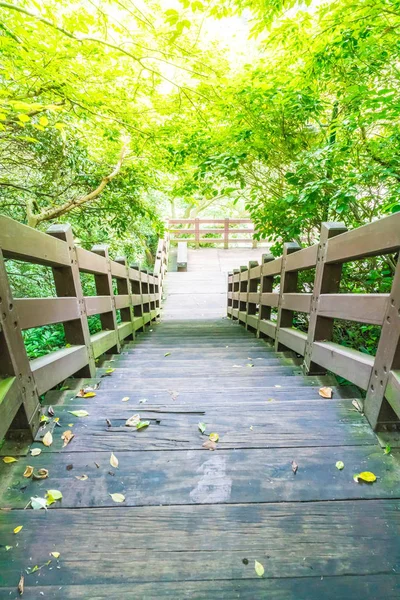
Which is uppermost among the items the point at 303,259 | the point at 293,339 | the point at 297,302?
the point at 303,259

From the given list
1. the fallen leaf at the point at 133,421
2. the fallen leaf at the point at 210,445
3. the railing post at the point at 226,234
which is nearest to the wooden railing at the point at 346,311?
the fallen leaf at the point at 210,445

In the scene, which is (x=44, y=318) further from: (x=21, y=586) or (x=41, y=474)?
(x=21, y=586)

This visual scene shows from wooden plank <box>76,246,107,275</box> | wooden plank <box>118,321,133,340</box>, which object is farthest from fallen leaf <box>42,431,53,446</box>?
wooden plank <box>118,321,133,340</box>

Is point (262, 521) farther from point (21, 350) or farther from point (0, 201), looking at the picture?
point (0, 201)

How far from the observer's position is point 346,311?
1.73m

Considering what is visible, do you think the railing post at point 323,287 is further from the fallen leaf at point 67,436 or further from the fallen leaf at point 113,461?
the fallen leaf at point 67,436

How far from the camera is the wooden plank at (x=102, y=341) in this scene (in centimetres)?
241

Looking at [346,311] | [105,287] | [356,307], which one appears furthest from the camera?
[105,287]

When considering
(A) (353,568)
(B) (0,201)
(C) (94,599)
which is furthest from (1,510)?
(B) (0,201)

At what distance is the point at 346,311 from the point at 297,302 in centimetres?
87

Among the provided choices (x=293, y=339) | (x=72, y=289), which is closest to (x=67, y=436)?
(x=72, y=289)

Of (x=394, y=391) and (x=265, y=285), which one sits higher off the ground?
(x=265, y=285)

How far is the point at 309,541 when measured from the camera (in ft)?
3.05

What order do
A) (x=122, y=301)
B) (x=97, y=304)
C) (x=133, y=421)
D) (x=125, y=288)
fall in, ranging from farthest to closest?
(x=125, y=288) < (x=122, y=301) < (x=97, y=304) < (x=133, y=421)
